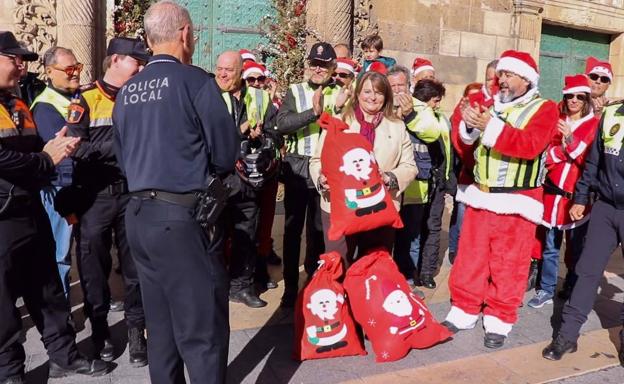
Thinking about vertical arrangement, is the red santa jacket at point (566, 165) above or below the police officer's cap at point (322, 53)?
below

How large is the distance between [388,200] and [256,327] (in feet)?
4.54

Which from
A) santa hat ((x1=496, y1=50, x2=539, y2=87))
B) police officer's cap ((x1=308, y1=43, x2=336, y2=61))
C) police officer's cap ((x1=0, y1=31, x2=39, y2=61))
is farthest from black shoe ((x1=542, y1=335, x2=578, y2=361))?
police officer's cap ((x1=0, y1=31, x2=39, y2=61))

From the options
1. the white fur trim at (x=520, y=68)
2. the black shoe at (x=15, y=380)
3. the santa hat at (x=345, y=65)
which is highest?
the santa hat at (x=345, y=65)

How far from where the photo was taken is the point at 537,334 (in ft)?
14.6

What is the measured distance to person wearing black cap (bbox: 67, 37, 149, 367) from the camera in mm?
3631

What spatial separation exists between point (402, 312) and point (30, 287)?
226cm

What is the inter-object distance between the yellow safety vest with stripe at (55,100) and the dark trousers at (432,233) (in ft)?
10.3

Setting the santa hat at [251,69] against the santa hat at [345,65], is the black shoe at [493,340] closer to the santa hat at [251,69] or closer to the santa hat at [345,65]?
the santa hat at [345,65]

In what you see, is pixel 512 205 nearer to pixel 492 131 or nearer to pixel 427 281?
pixel 492 131

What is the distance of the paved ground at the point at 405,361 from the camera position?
3627 mm

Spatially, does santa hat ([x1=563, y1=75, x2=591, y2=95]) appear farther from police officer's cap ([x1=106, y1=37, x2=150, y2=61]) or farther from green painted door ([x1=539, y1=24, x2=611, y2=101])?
green painted door ([x1=539, y1=24, x2=611, y2=101])

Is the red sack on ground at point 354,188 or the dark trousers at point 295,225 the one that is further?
the dark trousers at point 295,225

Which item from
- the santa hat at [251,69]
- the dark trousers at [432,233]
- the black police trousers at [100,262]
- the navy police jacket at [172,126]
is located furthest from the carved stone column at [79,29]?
the navy police jacket at [172,126]

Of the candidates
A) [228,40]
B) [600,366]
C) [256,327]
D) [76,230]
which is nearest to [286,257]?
[256,327]
